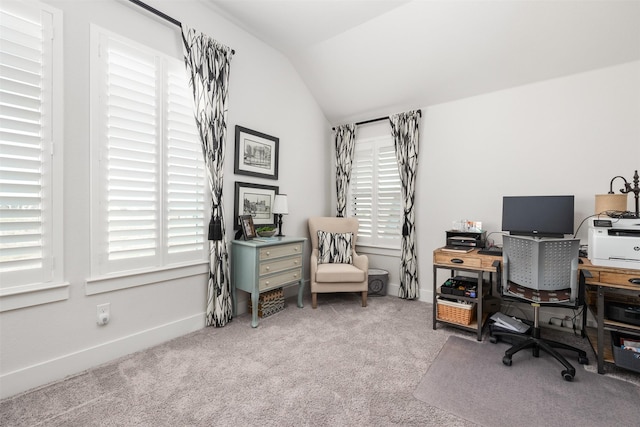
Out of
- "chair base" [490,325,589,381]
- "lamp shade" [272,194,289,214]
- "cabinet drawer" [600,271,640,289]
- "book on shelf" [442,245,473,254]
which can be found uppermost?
"lamp shade" [272,194,289,214]

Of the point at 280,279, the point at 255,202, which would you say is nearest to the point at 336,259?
the point at 280,279

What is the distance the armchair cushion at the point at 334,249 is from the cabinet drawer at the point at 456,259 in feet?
3.82

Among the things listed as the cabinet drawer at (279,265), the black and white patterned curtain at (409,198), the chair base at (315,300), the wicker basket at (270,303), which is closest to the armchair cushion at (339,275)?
the chair base at (315,300)

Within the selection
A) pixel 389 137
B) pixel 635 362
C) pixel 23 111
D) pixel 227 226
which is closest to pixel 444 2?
pixel 389 137

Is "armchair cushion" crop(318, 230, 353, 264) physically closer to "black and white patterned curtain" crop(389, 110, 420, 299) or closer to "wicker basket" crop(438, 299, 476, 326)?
"black and white patterned curtain" crop(389, 110, 420, 299)

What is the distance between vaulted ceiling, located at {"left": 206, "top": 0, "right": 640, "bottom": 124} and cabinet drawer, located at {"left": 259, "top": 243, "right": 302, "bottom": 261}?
2241 millimetres

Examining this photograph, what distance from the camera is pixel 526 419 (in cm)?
152

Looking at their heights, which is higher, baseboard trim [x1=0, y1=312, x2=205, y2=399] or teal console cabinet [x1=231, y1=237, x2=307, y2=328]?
teal console cabinet [x1=231, y1=237, x2=307, y2=328]

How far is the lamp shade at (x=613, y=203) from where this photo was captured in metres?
2.23

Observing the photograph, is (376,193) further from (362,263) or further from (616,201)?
(616,201)

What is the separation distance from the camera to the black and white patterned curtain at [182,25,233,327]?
2.52 m

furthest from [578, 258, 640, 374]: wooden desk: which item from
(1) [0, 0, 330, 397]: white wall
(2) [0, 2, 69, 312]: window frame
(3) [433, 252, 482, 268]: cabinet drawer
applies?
(2) [0, 2, 69, 312]: window frame

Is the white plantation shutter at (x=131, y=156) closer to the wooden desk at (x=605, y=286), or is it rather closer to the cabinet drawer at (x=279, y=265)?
the cabinet drawer at (x=279, y=265)

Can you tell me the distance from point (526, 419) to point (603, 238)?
1490mm
